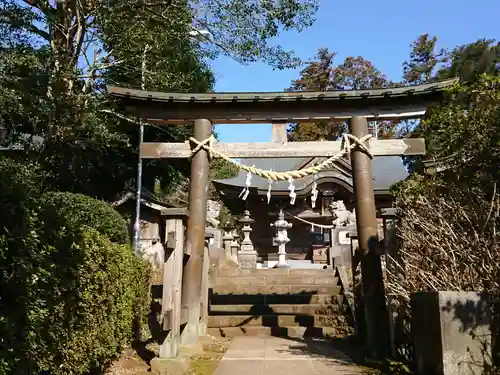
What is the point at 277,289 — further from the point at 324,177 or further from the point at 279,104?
the point at 324,177

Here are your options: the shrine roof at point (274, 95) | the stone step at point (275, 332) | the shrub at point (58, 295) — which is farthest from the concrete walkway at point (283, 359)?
the shrine roof at point (274, 95)

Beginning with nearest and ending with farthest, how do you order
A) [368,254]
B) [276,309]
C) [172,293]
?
[172,293] → [368,254] → [276,309]

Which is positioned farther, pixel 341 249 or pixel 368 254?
pixel 341 249

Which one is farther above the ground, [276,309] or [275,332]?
[276,309]

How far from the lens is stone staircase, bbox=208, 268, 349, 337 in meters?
9.20

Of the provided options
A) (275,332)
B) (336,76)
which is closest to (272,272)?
(275,332)

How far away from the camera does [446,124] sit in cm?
779

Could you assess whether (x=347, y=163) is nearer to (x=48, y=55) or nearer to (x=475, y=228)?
(x=48, y=55)

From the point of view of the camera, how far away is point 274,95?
816 cm

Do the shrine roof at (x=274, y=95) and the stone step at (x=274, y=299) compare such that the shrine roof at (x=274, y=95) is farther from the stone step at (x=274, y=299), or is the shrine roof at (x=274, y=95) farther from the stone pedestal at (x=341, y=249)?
the stone pedestal at (x=341, y=249)

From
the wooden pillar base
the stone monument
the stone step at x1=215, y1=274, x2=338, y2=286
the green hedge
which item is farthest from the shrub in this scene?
the stone monument

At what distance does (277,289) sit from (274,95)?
5.54 m

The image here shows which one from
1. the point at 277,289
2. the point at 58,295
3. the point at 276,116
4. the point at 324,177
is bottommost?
the point at 277,289

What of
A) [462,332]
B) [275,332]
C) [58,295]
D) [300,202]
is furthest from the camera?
[300,202]
